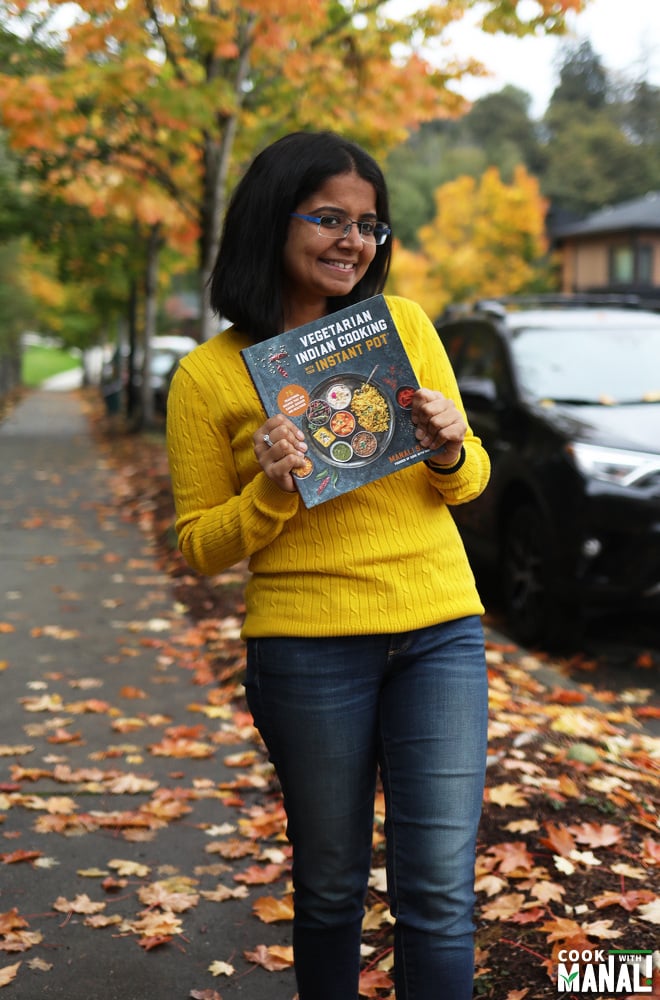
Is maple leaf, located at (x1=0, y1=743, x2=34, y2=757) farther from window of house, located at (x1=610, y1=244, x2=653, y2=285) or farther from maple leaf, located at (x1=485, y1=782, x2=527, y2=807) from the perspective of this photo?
window of house, located at (x1=610, y1=244, x2=653, y2=285)

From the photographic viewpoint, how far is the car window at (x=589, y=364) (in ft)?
21.5

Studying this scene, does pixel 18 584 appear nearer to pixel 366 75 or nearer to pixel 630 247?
pixel 366 75

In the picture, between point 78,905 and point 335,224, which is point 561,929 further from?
point 335,224

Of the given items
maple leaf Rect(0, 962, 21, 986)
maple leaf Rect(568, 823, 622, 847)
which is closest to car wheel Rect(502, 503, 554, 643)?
maple leaf Rect(568, 823, 622, 847)

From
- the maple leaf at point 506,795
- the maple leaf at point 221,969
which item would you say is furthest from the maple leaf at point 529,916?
the maple leaf at point 221,969

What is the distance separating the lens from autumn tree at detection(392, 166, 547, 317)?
4534cm

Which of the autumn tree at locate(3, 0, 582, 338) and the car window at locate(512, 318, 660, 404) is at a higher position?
the autumn tree at locate(3, 0, 582, 338)

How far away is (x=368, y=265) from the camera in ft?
8.36

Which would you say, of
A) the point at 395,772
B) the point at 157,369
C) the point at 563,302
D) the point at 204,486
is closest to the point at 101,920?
the point at 395,772

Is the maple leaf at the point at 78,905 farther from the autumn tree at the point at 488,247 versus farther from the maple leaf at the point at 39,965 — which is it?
the autumn tree at the point at 488,247

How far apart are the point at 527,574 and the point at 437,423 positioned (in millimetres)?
4310

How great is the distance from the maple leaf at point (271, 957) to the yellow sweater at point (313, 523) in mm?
1378

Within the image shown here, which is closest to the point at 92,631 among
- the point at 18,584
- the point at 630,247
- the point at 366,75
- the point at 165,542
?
the point at 18,584

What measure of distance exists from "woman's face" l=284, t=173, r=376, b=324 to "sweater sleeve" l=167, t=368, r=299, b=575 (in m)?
0.34
